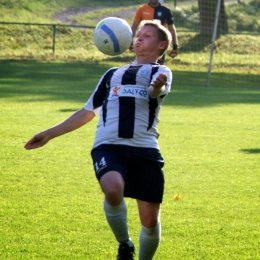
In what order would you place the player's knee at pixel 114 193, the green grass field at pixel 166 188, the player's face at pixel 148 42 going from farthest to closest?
the green grass field at pixel 166 188
the player's face at pixel 148 42
the player's knee at pixel 114 193

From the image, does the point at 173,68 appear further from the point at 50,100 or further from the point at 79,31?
the point at 50,100

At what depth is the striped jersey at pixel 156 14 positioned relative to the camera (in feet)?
51.6

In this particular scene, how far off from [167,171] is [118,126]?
358cm

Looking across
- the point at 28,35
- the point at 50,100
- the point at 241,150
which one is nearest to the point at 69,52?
the point at 28,35

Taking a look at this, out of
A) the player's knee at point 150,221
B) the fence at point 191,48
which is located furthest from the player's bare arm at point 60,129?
the fence at point 191,48

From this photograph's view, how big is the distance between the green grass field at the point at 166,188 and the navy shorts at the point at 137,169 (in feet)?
2.22

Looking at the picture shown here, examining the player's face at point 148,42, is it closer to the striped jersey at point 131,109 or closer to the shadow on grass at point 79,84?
the striped jersey at point 131,109

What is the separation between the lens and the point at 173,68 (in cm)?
2336

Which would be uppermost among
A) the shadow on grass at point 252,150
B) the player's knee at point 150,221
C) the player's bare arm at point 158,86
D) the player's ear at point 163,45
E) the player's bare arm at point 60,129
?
the player's ear at point 163,45

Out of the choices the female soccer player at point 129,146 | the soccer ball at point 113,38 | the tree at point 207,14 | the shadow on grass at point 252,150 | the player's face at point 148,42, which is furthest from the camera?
the tree at point 207,14

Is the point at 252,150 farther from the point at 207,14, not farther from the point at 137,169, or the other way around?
the point at 207,14

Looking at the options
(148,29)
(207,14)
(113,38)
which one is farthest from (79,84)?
(148,29)

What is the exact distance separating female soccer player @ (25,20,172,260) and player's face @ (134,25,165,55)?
11 cm

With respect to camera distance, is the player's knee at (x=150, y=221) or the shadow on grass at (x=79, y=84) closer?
the player's knee at (x=150, y=221)
